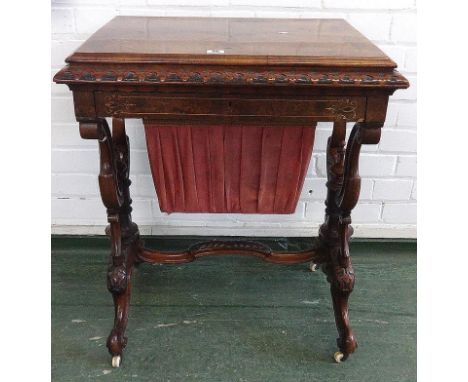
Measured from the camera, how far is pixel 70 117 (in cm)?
200

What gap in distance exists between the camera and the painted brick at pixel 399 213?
85.0 inches

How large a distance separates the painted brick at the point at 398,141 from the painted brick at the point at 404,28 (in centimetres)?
34

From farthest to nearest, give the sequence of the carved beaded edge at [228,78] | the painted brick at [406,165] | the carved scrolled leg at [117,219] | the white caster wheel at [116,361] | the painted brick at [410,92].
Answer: the painted brick at [406,165], the painted brick at [410,92], the white caster wheel at [116,361], the carved scrolled leg at [117,219], the carved beaded edge at [228,78]

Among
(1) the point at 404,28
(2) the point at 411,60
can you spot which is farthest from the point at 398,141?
(1) the point at 404,28

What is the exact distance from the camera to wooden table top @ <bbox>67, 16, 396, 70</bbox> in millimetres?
1252

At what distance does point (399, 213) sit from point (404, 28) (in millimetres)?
732

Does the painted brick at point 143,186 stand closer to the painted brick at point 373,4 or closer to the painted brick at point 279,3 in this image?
the painted brick at point 279,3

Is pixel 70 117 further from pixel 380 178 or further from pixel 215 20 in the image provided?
pixel 380 178

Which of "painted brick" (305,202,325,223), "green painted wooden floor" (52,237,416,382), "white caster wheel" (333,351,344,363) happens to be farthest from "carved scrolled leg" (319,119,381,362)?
"painted brick" (305,202,325,223)

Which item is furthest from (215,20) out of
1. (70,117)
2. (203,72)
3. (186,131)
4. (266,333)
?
(266,333)

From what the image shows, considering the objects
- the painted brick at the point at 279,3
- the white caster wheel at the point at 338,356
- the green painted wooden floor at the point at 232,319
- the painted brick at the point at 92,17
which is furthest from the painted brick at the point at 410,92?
the painted brick at the point at 92,17

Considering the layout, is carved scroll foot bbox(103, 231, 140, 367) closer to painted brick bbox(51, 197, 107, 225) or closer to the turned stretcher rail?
the turned stretcher rail

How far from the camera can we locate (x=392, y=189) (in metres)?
2.12

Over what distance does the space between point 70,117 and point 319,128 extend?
94cm
